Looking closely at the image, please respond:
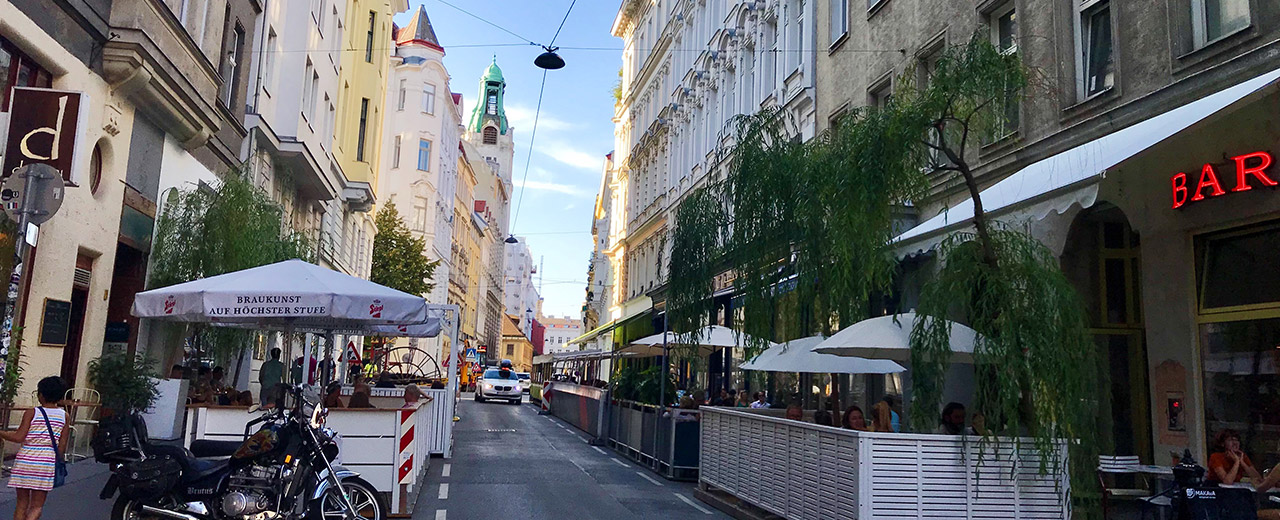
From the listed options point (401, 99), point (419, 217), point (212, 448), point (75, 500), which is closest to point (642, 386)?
point (75, 500)

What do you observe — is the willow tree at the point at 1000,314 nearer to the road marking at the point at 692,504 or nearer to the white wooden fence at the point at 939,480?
the white wooden fence at the point at 939,480

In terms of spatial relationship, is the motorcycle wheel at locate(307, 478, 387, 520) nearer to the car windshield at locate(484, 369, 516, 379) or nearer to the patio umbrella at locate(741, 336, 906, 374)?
the patio umbrella at locate(741, 336, 906, 374)

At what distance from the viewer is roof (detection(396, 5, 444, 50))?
63312 millimetres

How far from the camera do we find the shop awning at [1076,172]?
900 cm

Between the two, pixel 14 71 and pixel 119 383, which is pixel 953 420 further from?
pixel 14 71

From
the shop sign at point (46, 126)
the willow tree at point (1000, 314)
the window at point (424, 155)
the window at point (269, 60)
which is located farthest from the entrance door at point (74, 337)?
the window at point (424, 155)

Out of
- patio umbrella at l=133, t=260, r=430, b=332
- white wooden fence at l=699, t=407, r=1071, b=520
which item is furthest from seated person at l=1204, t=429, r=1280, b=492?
patio umbrella at l=133, t=260, r=430, b=332

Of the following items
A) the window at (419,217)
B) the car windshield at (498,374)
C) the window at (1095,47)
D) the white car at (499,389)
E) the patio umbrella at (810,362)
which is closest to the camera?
the patio umbrella at (810,362)

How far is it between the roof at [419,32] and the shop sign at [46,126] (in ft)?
177

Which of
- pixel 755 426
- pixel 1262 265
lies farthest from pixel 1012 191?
pixel 755 426

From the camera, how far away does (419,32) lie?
6350 cm

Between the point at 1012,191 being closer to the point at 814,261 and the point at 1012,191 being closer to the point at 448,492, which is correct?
the point at 814,261

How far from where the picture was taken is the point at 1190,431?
38.1ft

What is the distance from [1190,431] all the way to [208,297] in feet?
36.7
